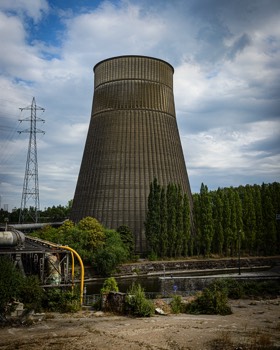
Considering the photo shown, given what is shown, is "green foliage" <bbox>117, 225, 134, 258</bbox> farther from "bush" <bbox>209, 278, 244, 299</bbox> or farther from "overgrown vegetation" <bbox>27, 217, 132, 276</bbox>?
"bush" <bbox>209, 278, 244, 299</bbox>

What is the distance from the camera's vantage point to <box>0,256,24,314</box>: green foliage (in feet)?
46.3

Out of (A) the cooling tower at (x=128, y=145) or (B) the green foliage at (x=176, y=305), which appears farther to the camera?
(A) the cooling tower at (x=128, y=145)

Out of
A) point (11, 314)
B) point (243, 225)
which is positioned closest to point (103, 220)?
point (243, 225)

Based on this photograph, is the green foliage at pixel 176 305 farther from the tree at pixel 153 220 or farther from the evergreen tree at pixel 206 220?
the evergreen tree at pixel 206 220

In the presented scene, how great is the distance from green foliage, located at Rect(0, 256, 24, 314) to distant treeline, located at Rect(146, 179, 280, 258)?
3007cm

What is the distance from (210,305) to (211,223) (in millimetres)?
32927

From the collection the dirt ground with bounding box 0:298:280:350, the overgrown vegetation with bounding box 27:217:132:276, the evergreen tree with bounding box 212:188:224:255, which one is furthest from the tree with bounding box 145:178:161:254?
the dirt ground with bounding box 0:298:280:350

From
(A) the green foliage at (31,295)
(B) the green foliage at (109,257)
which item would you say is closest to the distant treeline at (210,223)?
(B) the green foliage at (109,257)

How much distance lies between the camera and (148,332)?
1196 cm

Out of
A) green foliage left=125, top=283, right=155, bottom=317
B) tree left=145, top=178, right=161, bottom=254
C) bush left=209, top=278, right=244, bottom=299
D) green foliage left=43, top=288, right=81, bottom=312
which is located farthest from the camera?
tree left=145, top=178, right=161, bottom=254

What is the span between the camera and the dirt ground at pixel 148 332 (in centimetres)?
1046

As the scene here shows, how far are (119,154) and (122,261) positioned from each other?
16.3m

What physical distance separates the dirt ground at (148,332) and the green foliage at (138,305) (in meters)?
0.43

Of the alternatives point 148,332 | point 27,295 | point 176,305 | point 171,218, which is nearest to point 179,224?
point 171,218
